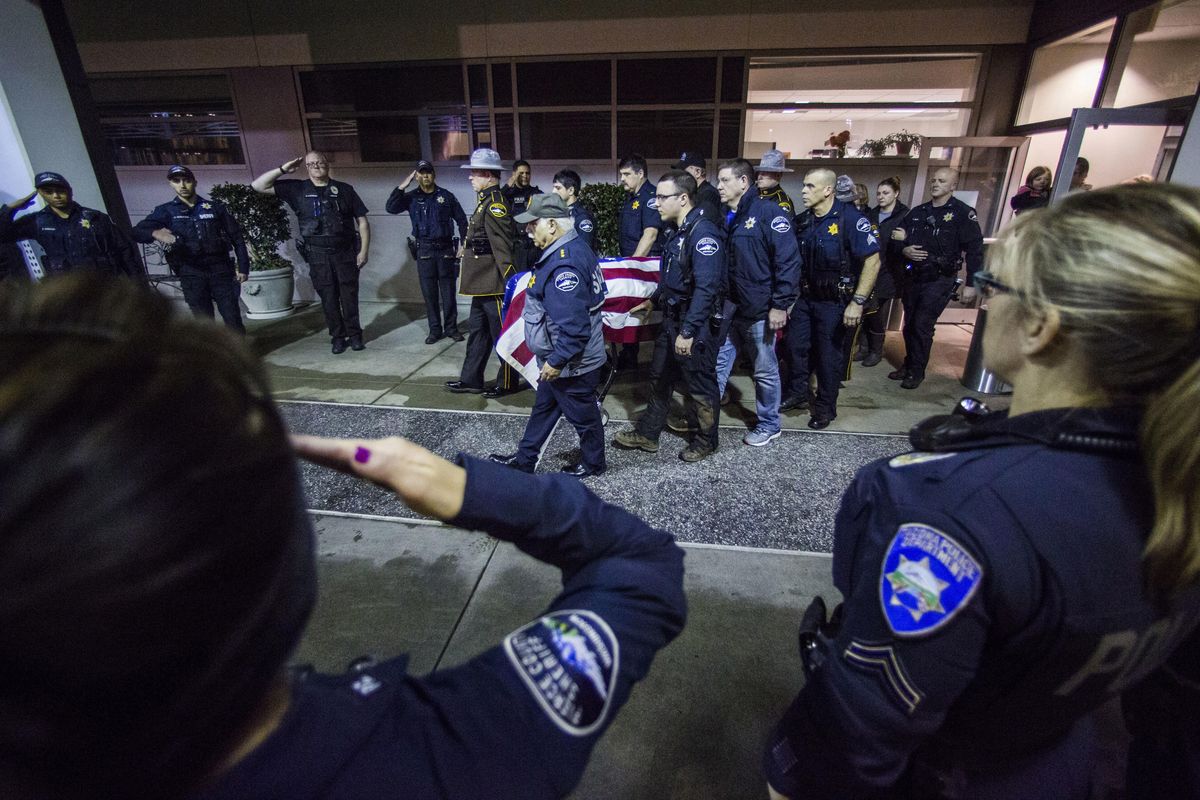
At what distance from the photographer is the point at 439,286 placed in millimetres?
6836

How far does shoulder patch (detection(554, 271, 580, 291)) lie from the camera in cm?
324

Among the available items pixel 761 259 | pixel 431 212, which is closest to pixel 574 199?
pixel 431 212

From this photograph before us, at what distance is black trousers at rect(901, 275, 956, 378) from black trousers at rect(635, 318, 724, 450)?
8.29 feet

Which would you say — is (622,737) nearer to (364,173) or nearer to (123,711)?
(123,711)

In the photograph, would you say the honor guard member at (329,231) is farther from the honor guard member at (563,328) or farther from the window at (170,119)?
the honor guard member at (563,328)

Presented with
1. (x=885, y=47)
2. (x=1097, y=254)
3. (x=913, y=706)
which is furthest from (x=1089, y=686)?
(x=885, y=47)

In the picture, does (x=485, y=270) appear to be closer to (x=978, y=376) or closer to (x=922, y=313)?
(x=922, y=313)

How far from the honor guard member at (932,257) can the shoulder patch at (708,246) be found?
2.78m

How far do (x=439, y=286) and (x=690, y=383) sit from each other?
4.14 meters

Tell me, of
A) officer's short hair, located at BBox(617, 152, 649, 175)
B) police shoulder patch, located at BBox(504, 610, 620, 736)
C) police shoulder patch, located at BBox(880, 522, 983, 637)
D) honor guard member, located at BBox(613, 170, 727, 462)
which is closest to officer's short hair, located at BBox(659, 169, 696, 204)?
honor guard member, located at BBox(613, 170, 727, 462)

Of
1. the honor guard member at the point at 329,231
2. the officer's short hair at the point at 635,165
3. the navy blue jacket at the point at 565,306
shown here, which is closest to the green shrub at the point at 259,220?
the honor guard member at the point at 329,231

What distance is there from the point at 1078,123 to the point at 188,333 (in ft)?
18.7

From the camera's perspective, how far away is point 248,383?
1.58ft

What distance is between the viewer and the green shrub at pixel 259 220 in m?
7.62
